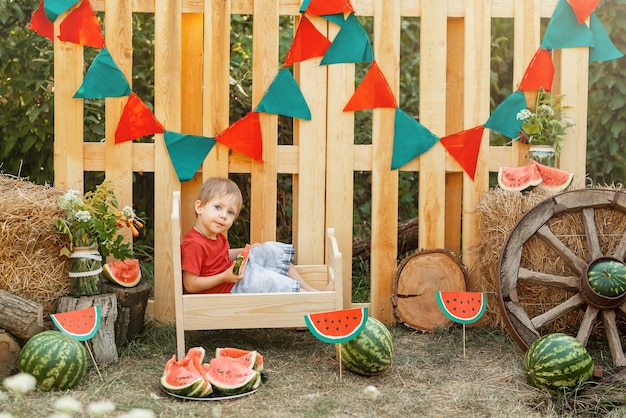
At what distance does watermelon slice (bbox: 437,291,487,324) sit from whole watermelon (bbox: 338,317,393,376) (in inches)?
17.2

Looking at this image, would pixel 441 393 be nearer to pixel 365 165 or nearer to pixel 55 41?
pixel 365 165

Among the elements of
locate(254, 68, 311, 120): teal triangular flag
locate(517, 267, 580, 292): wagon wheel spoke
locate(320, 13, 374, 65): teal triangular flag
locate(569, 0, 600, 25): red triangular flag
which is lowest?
locate(517, 267, 580, 292): wagon wheel spoke

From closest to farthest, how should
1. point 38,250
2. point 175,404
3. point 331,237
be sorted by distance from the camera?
point 175,404, point 38,250, point 331,237

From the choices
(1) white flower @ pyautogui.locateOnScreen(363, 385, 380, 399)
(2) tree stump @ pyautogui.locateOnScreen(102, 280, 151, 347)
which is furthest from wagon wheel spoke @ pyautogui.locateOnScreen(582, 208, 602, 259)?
(2) tree stump @ pyautogui.locateOnScreen(102, 280, 151, 347)

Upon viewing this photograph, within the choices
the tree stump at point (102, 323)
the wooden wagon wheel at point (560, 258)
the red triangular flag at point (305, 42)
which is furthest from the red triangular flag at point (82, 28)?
the wooden wagon wheel at point (560, 258)

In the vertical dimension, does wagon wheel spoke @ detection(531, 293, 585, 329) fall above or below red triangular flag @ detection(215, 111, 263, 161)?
below

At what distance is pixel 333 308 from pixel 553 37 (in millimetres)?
2398

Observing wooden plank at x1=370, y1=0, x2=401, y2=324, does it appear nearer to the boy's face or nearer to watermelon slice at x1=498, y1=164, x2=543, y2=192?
watermelon slice at x1=498, y1=164, x2=543, y2=192

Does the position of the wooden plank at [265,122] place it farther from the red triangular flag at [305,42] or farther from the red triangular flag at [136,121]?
the red triangular flag at [136,121]

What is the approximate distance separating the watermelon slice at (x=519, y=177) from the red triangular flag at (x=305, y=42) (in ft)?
4.77

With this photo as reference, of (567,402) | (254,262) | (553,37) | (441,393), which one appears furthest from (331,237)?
(553,37)

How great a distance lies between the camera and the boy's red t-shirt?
445 centimetres

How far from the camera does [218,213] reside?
179 inches

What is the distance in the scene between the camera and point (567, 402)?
12.6 ft
